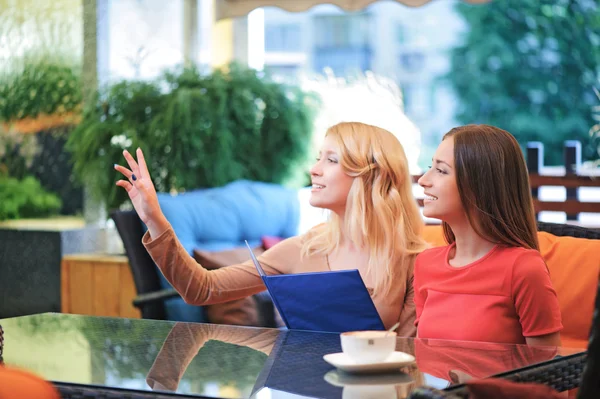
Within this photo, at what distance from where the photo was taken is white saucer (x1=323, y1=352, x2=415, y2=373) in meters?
1.35

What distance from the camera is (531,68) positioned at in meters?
14.9

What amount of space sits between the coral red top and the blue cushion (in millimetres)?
1549

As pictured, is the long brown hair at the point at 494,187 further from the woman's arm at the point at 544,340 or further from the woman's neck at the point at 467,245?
the woman's arm at the point at 544,340

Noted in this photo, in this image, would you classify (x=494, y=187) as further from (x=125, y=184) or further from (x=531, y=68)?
(x=531, y=68)

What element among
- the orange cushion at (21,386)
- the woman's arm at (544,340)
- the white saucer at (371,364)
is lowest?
the woman's arm at (544,340)

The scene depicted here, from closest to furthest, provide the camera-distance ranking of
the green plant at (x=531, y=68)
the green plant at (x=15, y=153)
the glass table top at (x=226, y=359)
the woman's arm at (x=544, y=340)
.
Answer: the glass table top at (x=226, y=359)
the woman's arm at (x=544, y=340)
the green plant at (x=15, y=153)
the green plant at (x=531, y=68)

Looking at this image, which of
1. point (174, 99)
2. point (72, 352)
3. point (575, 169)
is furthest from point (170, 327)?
point (575, 169)

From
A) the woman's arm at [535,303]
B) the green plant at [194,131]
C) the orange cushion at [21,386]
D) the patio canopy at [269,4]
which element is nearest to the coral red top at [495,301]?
the woman's arm at [535,303]

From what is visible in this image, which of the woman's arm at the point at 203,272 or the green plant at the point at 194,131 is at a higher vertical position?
the green plant at the point at 194,131

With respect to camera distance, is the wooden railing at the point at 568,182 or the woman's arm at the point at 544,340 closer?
the woman's arm at the point at 544,340

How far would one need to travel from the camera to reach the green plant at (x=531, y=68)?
14.4m

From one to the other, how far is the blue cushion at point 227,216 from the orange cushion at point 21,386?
2.36 m

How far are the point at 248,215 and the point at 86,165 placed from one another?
86 cm

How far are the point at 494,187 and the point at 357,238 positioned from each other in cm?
48
